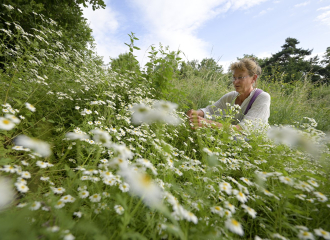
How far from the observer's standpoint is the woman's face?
9.71 feet

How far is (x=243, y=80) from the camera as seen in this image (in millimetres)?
2957

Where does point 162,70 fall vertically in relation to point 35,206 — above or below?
above

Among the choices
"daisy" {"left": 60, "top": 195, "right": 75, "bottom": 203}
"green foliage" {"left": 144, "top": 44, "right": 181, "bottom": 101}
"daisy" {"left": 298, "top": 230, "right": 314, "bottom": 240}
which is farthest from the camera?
"green foliage" {"left": 144, "top": 44, "right": 181, "bottom": 101}

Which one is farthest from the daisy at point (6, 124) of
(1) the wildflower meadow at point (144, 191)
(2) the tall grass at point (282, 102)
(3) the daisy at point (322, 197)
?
(2) the tall grass at point (282, 102)

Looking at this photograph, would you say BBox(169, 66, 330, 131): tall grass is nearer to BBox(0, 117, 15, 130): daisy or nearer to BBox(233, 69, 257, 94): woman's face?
BBox(233, 69, 257, 94): woman's face

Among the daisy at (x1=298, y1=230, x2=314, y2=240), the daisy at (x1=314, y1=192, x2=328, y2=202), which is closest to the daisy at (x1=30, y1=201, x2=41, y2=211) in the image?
the daisy at (x1=298, y1=230, x2=314, y2=240)

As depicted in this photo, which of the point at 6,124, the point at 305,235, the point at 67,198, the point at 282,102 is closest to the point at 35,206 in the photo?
the point at 67,198

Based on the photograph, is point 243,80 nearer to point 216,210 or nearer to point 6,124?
point 216,210

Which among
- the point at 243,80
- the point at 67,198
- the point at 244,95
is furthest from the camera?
the point at 244,95

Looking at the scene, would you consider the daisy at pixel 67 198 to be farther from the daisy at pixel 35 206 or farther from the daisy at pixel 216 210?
the daisy at pixel 216 210

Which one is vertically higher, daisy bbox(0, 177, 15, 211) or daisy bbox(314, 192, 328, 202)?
daisy bbox(314, 192, 328, 202)

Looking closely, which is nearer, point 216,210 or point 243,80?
point 216,210

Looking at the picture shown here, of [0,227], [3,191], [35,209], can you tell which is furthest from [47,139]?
[0,227]

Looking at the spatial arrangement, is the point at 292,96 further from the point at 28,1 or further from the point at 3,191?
the point at 28,1
